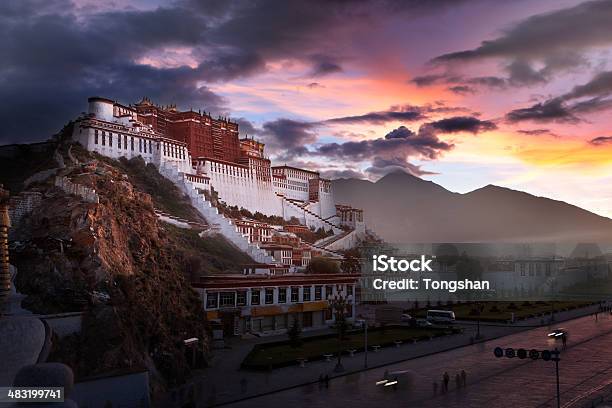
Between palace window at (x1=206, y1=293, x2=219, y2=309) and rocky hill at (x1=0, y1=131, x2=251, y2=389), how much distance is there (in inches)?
136

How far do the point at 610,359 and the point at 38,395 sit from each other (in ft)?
146

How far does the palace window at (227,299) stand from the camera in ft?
188

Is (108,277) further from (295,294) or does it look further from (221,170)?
(221,170)

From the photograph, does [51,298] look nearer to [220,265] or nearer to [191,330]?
[191,330]

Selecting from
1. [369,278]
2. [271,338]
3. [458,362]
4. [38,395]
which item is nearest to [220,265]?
[271,338]

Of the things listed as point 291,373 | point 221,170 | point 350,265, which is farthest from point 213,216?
point 291,373

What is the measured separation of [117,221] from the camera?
45.4 m

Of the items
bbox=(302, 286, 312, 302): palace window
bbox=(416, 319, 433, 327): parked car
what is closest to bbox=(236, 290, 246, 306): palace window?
bbox=(302, 286, 312, 302): palace window

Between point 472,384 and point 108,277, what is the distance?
2345cm

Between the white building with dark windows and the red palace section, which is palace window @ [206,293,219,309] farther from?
the red palace section

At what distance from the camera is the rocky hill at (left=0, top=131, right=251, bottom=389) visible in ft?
111

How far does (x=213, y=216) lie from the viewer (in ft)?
319

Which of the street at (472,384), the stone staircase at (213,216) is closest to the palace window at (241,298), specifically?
the street at (472,384)

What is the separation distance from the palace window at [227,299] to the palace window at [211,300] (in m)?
0.59
